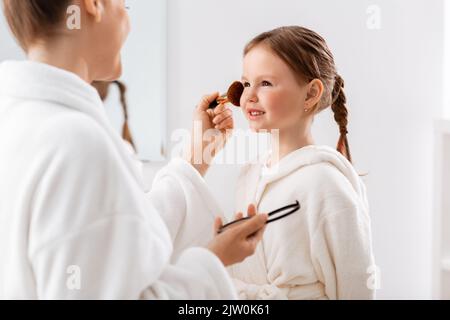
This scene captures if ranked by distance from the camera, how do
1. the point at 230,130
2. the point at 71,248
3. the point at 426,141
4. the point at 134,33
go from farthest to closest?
the point at 426,141 → the point at 134,33 → the point at 230,130 → the point at 71,248

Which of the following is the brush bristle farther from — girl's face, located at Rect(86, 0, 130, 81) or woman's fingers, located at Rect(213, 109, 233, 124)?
girl's face, located at Rect(86, 0, 130, 81)

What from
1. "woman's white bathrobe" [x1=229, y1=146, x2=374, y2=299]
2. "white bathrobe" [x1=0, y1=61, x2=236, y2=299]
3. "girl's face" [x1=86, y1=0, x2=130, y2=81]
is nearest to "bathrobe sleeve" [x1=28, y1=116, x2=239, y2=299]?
"white bathrobe" [x1=0, y1=61, x2=236, y2=299]

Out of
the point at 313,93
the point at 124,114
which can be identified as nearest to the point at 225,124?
the point at 313,93

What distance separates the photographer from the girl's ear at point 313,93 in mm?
654

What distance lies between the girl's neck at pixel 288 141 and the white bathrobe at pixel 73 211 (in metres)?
0.24

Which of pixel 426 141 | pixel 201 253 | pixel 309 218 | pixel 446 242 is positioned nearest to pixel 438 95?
pixel 426 141

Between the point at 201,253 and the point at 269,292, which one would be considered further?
the point at 269,292

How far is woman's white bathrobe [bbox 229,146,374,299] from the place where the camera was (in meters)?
0.62

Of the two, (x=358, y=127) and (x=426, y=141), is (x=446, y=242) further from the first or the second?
(x=358, y=127)

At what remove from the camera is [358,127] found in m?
→ 0.84

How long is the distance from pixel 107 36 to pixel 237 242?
211mm

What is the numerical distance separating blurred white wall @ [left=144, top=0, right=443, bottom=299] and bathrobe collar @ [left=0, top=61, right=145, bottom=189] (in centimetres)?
32

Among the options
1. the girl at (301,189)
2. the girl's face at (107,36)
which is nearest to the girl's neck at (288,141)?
the girl at (301,189)

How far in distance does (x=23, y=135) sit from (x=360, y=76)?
0.53 m
